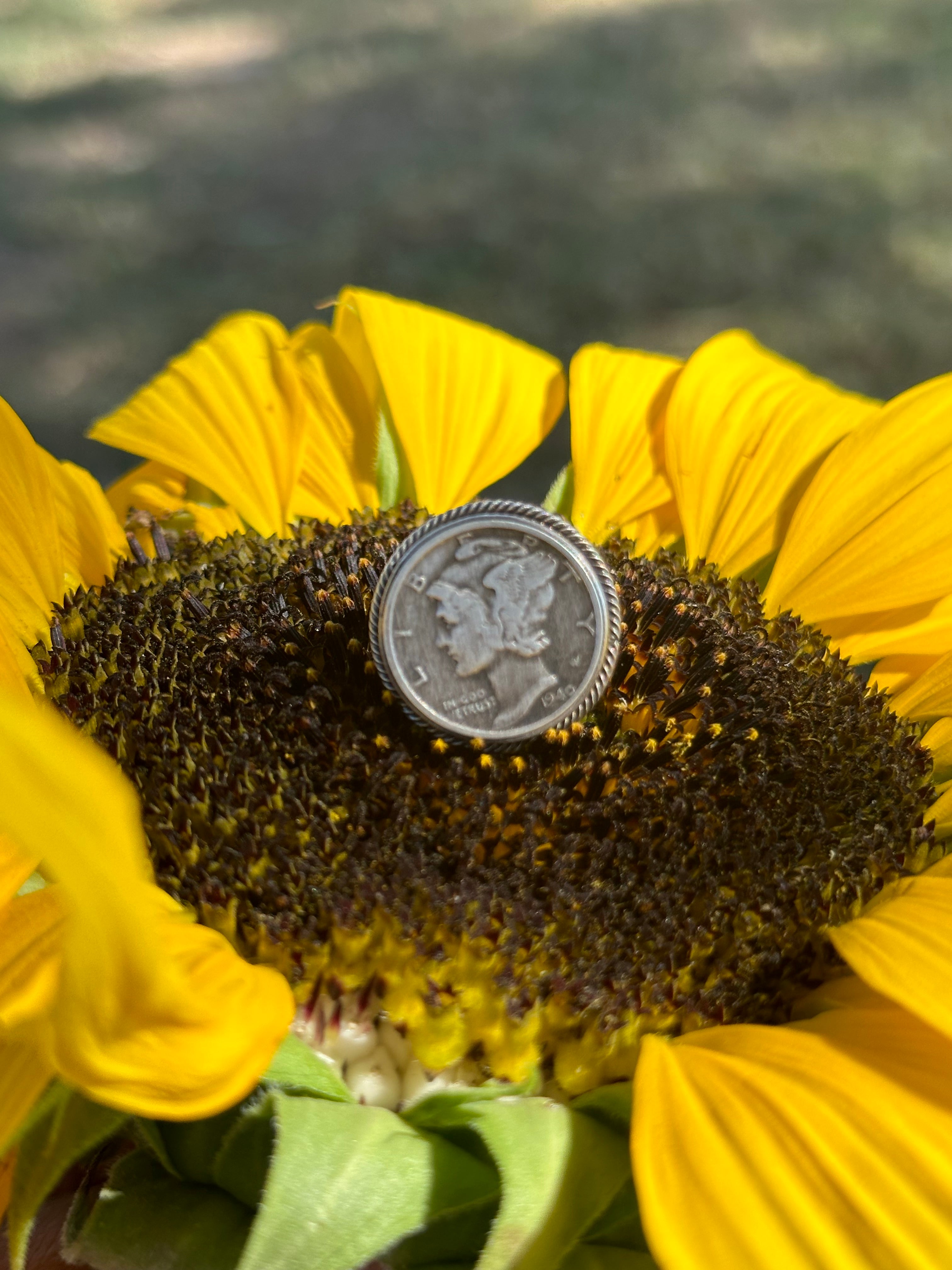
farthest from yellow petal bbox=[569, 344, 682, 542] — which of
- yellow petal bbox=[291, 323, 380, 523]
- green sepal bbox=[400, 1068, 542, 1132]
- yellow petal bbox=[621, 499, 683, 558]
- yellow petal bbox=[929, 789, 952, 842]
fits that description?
green sepal bbox=[400, 1068, 542, 1132]

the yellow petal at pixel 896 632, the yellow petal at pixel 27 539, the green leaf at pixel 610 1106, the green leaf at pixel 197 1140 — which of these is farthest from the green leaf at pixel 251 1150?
the yellow petal at pixel 896 632

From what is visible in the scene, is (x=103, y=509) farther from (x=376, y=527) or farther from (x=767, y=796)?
(x=767, y=796)

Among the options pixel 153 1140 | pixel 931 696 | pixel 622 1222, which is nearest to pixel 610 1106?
pixel 622 1222

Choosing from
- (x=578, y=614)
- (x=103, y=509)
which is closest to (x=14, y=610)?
(x=103, y=509)

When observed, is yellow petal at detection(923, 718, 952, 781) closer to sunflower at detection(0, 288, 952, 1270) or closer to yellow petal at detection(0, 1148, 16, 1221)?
sunflower at detection(0, 288, 952, 1270)

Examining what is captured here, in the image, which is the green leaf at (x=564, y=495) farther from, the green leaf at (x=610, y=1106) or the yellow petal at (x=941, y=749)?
the green leaf at (x=610, y=1106)

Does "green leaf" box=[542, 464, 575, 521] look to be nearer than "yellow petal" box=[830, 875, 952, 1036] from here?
No

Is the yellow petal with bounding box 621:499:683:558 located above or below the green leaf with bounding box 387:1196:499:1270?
above

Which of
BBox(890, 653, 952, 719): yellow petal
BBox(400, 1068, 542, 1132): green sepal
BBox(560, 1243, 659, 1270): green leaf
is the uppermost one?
BBox(890, 653, 952, 719): yellow petal
